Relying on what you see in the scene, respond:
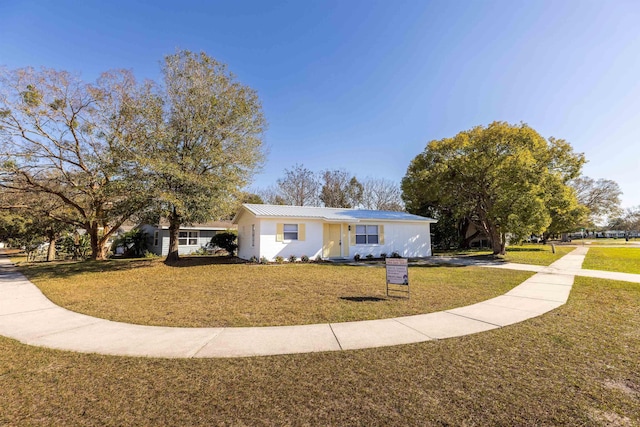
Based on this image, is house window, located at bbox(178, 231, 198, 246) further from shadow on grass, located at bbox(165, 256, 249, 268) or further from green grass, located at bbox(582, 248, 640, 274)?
green grass, located at bbox(582, 248, 640, 274)

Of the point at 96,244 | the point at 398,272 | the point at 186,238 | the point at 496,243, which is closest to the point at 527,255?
the point at 496,243

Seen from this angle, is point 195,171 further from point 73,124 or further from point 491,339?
point 491,339

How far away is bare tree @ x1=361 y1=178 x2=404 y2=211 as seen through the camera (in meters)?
38.6

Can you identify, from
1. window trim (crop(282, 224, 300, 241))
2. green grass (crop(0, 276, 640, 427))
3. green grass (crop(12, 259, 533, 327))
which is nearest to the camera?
green grass (crop(0, 276, 640, 427))

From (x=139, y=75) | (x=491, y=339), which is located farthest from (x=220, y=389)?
(x=139, y=75)

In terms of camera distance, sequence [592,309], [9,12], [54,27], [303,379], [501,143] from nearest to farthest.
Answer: [303,379] → [592,309] → [9,12] → [54,27] → [501,143]

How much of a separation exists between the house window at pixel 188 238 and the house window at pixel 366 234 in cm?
1607

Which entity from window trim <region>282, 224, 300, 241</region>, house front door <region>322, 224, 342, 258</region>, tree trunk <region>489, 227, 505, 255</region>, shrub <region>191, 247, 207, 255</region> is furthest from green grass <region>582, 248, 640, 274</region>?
shrub <region>191, 247, 207, 255</region>

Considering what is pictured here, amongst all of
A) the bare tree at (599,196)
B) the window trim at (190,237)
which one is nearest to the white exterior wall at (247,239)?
the window trim at (190,237)

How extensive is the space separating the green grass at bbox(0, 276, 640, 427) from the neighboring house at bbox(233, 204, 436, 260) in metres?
12.2

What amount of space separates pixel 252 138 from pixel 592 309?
599 inches

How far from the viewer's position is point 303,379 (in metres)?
3.26

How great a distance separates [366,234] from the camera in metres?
18.7

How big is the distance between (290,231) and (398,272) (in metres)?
10.1
